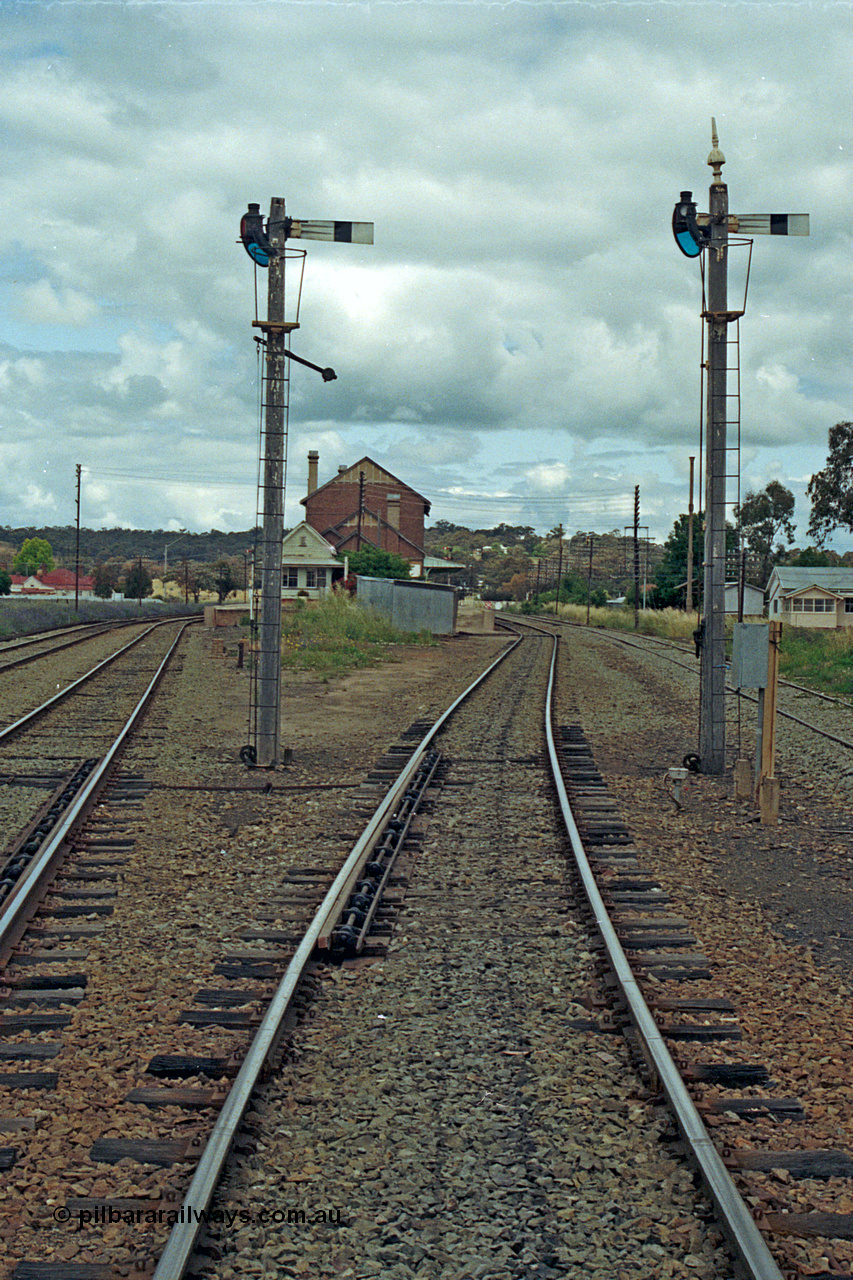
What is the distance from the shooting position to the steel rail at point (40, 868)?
19.4 ft

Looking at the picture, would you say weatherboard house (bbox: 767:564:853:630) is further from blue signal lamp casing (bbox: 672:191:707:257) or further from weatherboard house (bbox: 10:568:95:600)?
weatherboard house (bbox: 10:568:95:600)

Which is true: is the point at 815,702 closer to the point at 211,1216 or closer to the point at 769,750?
the point at 769,750

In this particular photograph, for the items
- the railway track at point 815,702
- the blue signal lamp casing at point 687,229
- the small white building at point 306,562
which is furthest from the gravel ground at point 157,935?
the small white building at point 306,562

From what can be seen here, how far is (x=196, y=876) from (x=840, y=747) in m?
9.20

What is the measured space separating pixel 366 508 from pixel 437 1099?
75.5m

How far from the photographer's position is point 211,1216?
10.7 ft

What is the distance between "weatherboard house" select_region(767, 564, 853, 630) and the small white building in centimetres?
2536

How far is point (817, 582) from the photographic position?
63281 mm

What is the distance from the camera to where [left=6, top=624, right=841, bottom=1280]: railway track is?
319cm

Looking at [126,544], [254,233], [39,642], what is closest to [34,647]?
[39,642]

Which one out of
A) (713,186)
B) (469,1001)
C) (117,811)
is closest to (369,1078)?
(469,1001)

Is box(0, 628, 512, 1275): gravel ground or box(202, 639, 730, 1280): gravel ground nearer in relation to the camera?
box(202, 639, 730, 1280): gravel ground

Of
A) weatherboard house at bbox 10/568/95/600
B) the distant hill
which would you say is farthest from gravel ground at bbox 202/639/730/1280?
the distant hill

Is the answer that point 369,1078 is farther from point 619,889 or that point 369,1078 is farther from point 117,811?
point 117,811
